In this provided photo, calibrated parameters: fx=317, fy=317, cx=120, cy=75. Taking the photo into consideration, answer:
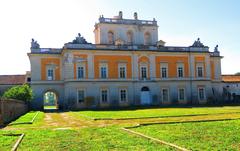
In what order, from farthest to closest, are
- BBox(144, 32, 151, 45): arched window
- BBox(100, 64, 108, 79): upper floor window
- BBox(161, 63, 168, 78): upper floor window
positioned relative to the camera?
BBox(144, 32, 151, 45): arched window → BBox(161, 63, 168, 78): upper floor window → BBox(100, 64, 108, 79): upper floor window

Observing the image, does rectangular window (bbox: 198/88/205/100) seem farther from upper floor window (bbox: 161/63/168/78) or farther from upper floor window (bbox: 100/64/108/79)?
upper floor window (bbox: 100/64/108/79)

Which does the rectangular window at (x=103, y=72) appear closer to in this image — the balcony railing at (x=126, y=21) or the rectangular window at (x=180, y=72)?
the balcony railing at (x=126, y=21)

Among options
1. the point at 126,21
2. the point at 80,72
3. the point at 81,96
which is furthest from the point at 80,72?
the point at 126,21

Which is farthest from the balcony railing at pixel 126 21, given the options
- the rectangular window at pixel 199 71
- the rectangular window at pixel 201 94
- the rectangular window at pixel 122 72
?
the rectangular window at pixel 201 94

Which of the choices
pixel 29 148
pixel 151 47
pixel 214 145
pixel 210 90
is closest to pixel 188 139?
pixel 214 145

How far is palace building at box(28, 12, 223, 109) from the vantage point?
4112 centimetres

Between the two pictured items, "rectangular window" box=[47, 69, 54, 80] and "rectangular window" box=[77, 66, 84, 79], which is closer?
"rectangular window" box=[77, 66, 84, 79]

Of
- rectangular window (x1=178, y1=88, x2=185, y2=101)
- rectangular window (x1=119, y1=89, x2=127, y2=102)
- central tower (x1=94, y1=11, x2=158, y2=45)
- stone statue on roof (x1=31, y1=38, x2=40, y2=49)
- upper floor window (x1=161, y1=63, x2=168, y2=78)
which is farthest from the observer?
central tower (x1=94, y1=11, x2=158, y2=45)

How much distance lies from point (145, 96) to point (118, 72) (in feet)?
16.9

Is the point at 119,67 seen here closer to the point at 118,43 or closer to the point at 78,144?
the point at 118,43

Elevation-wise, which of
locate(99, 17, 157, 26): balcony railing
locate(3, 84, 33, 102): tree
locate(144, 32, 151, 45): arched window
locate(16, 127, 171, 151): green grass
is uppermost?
locate(99, 17, 157, 26): balcony railing

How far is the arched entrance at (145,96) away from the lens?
144ft

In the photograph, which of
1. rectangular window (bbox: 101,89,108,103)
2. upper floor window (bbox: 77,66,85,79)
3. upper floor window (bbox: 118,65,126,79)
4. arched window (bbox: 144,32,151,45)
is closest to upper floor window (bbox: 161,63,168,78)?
upper floor window (bbox: 118,65,126,79)

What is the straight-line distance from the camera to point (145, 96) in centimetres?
4416
